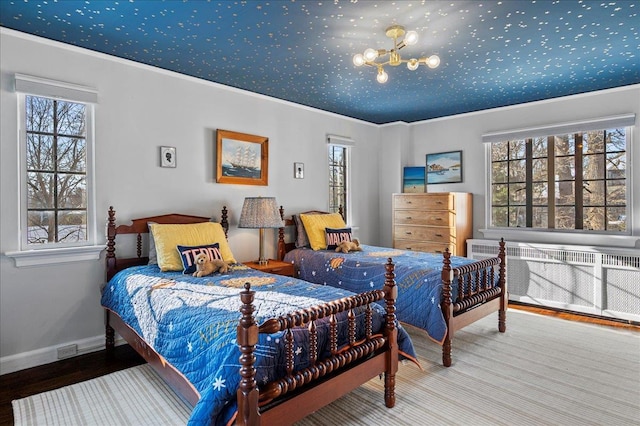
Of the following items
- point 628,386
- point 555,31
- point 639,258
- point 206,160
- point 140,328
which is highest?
point 555,31

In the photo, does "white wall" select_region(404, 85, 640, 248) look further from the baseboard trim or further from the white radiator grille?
the baseboard trim

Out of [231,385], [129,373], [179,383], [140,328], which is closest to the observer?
[231,385]

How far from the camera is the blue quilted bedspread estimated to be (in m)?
1.64

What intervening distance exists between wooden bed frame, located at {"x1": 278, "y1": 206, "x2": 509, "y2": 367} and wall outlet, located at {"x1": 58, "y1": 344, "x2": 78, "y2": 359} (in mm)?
3094

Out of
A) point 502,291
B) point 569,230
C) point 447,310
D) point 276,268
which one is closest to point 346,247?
point 276,268

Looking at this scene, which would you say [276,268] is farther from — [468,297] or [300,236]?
[468,297]

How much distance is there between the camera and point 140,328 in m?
2.47

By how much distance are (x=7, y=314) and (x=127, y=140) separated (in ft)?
5.57

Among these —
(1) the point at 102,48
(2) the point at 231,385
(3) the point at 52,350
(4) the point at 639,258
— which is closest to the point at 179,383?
(2) the point at 231,385

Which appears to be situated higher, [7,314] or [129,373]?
[7,314]

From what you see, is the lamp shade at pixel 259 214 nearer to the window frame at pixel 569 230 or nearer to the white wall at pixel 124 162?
the white wall at pixel 124 162

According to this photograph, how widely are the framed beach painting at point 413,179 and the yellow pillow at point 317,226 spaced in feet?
5.54

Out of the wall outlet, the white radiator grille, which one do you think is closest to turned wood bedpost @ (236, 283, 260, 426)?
the wall outlet

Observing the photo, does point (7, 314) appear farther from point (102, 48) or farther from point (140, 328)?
point (102, 48)
